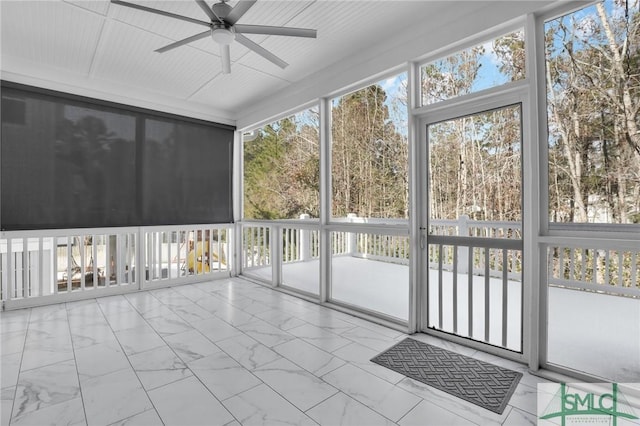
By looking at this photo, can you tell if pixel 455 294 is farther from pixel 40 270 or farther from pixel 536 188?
pixel 40 270

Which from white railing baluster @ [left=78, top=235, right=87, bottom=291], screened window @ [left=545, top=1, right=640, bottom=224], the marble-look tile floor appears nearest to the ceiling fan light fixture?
screened window @ [left=545, top=1, right=640, bottom=224]

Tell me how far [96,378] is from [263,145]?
12.5 ft

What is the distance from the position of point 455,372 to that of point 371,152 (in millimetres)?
2307

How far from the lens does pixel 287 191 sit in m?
4.77

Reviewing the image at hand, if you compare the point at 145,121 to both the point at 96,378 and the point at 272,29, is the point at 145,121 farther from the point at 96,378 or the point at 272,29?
the point at 96,378

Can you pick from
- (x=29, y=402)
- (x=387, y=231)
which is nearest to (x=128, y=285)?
(x=29, y=402)

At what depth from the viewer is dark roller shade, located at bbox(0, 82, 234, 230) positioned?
3.69 metres

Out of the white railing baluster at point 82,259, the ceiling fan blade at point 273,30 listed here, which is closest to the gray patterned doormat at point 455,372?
the ceiling fan blade at point 273,30

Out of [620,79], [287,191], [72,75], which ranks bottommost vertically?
[287,191]

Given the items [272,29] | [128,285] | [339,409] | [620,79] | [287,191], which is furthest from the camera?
[287,191]

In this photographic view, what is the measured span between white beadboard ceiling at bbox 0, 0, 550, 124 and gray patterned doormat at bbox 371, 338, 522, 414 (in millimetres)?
2550

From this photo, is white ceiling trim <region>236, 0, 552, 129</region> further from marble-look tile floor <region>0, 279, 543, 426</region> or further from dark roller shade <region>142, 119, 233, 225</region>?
marble-look tile floor <region>0, 279, 543, 426</region>

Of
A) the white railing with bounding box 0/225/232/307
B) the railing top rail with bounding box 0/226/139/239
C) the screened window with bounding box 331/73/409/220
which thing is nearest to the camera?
the screened window with bounding box 331/73/409/220

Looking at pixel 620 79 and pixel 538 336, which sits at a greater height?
pixel 620 79
